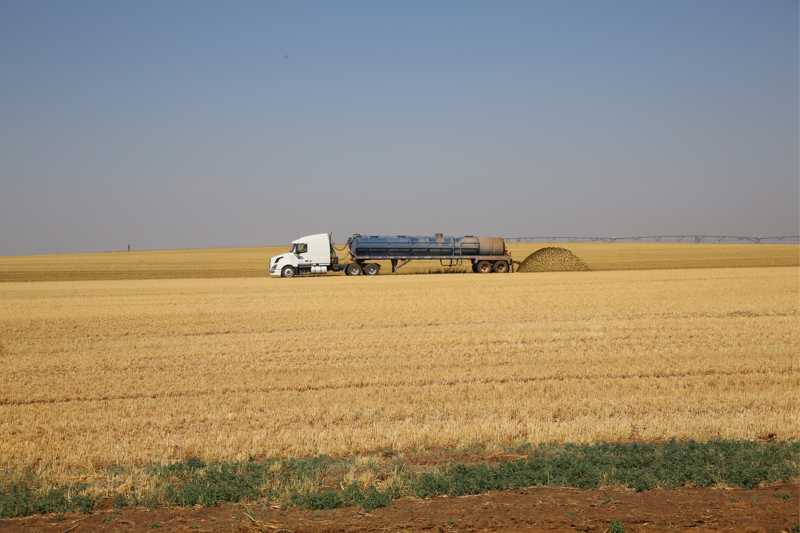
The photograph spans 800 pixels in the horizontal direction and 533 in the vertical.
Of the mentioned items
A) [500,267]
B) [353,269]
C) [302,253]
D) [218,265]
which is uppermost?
[302,253]

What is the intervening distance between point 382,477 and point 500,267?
4435 centimetres

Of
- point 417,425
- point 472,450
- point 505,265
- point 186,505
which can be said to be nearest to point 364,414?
point 417,425

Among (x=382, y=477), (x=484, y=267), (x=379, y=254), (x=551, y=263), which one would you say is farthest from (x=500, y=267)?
(x=382, y=477)

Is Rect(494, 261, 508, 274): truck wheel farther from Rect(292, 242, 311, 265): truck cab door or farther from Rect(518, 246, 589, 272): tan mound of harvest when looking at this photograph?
Rect(292, 242, 311, 265): truck cab door

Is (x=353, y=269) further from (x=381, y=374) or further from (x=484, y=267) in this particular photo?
(x=381, y=374)

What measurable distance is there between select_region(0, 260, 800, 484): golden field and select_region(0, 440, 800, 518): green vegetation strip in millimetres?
1277

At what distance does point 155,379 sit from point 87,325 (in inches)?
382

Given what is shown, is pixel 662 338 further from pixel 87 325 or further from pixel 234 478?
pixel 87 325

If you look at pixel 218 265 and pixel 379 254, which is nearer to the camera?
pixel 379 254

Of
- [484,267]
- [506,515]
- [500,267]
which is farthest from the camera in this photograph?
[500,267]

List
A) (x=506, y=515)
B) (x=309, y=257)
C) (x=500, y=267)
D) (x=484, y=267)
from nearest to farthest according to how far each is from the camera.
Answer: (x=506, y=515) → (x=309, y=257) → (x=484, y=267) → (x=500, y=267)

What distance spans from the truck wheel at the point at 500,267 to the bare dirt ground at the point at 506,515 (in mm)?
44549

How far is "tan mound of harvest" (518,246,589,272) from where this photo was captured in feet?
180

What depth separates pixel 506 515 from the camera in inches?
288
